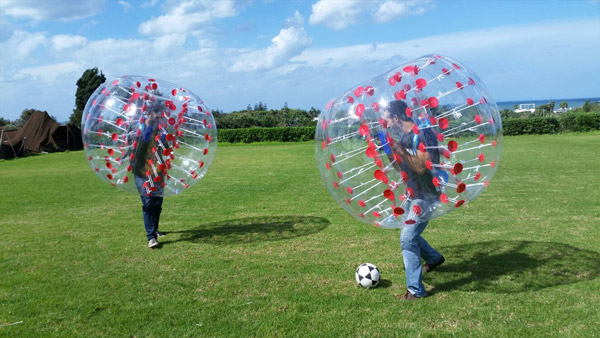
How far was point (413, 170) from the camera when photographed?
4.84 meters

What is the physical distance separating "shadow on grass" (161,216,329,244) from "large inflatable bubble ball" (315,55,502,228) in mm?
3094

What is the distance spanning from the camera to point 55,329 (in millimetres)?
4762

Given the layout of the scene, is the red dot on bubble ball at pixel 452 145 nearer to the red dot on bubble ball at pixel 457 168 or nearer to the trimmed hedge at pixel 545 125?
the red dot on bubble ball at pixel 457 168

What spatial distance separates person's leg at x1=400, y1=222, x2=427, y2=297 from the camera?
521cm

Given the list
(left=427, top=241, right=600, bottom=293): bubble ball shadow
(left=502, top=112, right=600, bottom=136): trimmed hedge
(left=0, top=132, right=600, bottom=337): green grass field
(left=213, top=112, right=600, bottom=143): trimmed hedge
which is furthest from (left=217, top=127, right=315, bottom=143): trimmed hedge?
(left=427, top=241, right=600, bottom=293): bubble ball shadow

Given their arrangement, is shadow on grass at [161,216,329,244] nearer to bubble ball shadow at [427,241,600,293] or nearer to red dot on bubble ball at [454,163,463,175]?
bubble ball shadow at [427,241,600,293]

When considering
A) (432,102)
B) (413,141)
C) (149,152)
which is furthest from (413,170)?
(149,152)

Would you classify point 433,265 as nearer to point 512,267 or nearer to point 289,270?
point 512,267

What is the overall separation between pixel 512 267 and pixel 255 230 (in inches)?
173

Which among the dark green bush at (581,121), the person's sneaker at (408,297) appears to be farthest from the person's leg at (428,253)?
the dark green bush at (581,121)

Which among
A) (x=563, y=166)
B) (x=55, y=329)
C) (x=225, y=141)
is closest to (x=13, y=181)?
(x=55, y=329)

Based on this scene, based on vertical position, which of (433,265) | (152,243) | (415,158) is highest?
(415,158)

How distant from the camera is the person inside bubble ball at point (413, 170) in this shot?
4.76 meters

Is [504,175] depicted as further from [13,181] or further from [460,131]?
[13,181]
